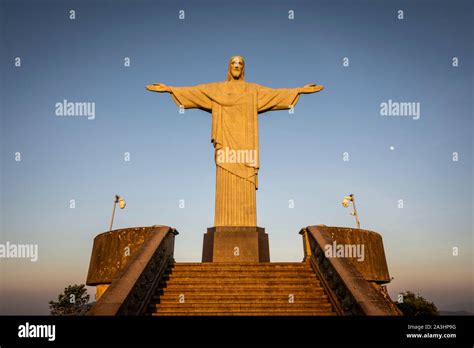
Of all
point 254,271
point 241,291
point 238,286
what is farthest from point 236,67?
point 241,291

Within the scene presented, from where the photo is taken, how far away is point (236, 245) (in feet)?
39.6

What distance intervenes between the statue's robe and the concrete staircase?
298 cm

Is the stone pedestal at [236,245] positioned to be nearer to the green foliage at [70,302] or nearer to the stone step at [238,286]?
the stone step at [238,286]

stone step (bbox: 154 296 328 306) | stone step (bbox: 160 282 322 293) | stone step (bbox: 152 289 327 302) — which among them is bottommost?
stone step (bbox: 154 296 328 306)

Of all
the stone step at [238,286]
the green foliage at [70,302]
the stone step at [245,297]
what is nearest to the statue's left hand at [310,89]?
the stone step at [238,286]

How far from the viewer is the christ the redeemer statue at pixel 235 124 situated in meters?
12.7

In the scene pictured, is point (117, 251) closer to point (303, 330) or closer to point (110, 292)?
point (110, 292)

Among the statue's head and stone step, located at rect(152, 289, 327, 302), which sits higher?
the statue's head

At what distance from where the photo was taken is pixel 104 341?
5.50 metres

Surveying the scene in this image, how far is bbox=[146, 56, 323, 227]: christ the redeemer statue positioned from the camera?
41.7 ft

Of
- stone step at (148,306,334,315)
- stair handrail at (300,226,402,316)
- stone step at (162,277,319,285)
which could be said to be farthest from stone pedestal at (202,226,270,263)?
stone step at (148,306,334,315)

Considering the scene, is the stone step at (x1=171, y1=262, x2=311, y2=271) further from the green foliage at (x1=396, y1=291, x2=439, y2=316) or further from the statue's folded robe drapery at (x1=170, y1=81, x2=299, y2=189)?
the green foliage at (x1=396, y1=291, x2=439, y2=316)

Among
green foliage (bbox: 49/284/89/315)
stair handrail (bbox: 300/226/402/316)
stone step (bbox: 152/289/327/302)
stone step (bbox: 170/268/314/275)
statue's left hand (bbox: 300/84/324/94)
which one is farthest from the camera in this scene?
green foliage (bbox: 49/284/89/315)

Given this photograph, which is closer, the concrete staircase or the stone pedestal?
the concrete staircase
